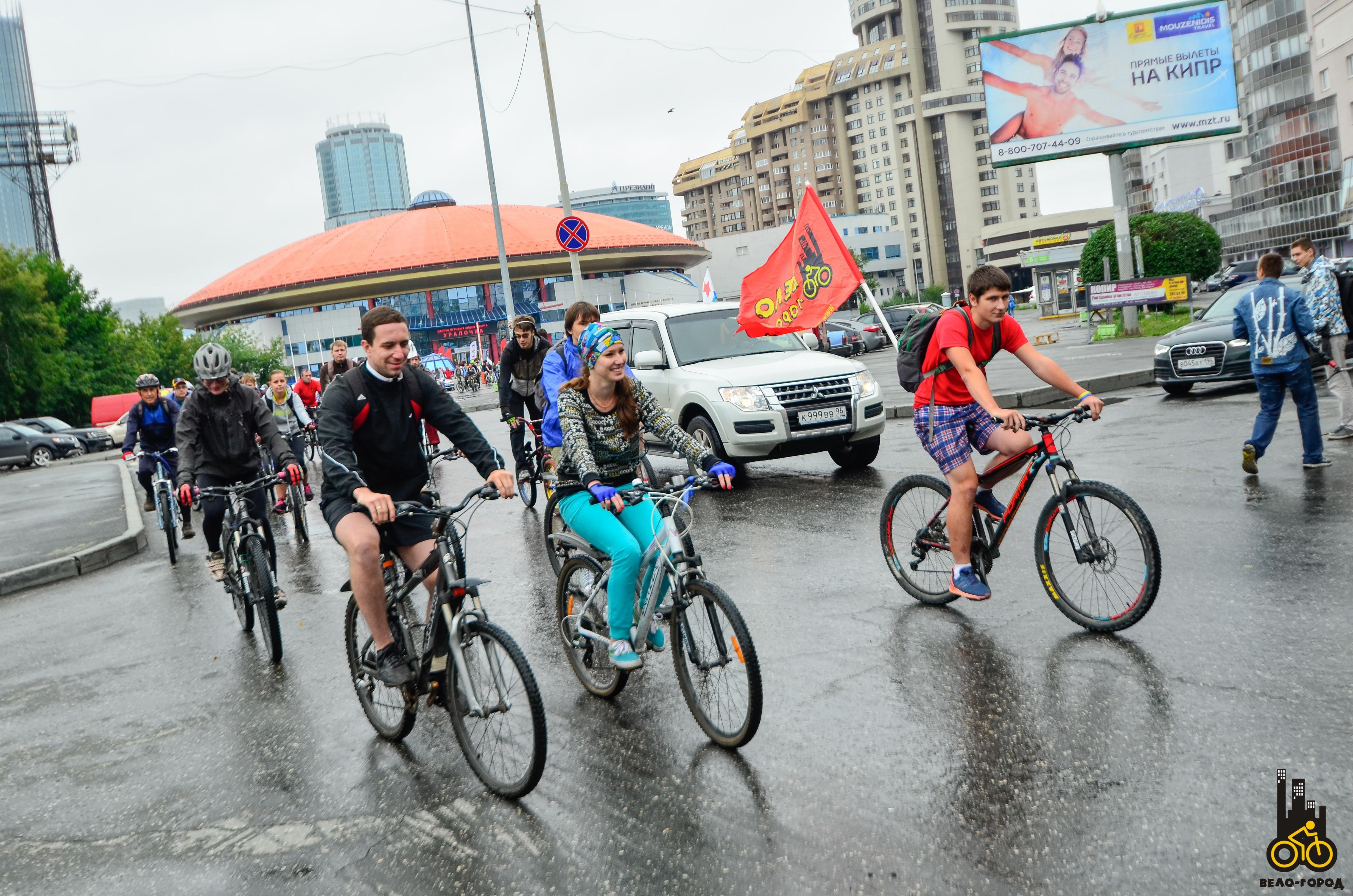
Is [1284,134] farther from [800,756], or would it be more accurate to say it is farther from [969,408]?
[800,756]

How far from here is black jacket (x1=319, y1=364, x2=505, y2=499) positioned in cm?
454

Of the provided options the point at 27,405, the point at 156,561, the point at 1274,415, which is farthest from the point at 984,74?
the point at 27,405

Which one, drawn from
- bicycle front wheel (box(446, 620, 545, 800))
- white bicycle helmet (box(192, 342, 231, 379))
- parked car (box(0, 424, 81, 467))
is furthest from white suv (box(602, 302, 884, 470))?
parked car (box(0, 424, 81, 467))

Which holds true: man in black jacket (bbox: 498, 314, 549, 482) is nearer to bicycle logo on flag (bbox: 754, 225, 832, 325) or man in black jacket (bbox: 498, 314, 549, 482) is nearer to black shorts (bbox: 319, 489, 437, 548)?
bicycle logo on flag (bbox: 754, 225, 832, 325)

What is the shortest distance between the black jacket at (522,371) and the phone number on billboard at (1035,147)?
2109 centimetres

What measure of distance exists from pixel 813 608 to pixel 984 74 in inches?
1016

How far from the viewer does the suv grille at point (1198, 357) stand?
14.0 meters

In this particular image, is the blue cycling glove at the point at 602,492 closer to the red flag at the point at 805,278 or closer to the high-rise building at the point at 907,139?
the red flag at the point at 805,278

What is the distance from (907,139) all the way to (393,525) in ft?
533

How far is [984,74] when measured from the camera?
28.6 m

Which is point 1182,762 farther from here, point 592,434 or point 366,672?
point 366,672

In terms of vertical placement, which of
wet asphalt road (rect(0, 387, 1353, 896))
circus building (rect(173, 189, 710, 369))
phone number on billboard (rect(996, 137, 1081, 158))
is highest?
circus building (rect(173, 189, 710, 369))

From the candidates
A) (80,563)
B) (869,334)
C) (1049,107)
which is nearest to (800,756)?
(80,563)

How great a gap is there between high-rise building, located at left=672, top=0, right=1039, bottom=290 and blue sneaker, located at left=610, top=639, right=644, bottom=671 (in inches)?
6109
